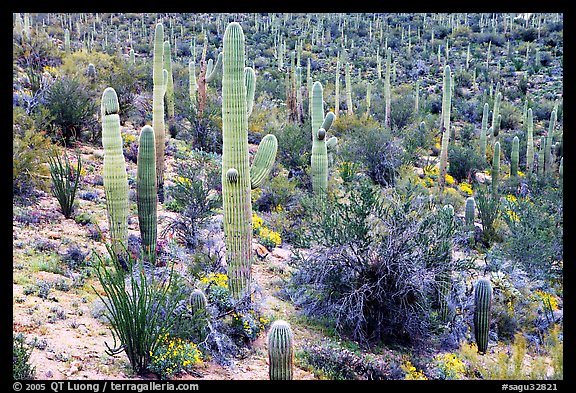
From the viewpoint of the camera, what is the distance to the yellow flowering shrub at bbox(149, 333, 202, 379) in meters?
6.06

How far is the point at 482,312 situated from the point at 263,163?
396 centimetres

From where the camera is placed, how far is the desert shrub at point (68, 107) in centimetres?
1323

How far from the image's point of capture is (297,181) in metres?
14.2

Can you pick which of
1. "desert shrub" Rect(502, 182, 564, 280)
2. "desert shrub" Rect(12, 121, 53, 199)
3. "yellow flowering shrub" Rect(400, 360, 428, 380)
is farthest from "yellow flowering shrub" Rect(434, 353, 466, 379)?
"desert shrub" Rect(12, 121, 53, 199)

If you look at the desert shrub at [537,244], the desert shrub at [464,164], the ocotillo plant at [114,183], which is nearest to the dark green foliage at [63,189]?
the ocotillo plant at [114,183]

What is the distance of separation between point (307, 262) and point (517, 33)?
3736cm

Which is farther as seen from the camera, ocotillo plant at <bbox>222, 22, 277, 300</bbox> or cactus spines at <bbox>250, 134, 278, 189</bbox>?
cactus spines at <bbox>250, 134, 278, 189</bbox>

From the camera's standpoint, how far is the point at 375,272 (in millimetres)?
8047

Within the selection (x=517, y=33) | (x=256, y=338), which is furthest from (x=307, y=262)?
(x=517, y=33)

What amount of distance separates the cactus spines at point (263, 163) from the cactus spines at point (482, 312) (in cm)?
358

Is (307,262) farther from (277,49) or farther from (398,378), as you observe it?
(277,49)

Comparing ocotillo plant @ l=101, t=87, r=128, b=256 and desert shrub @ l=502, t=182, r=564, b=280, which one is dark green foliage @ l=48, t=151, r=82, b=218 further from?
desert shrub @ l=502, t=182, r=564, b=280

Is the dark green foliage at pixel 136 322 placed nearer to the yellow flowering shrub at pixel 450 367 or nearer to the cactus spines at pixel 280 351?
the cactus spines at pixel 280 351

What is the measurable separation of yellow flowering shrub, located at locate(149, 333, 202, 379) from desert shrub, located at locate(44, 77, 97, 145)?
818 centimetres
